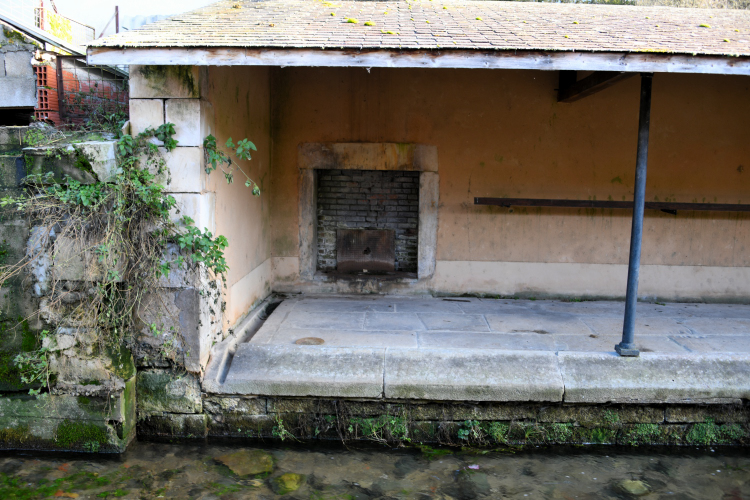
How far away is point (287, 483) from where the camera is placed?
10.8ft

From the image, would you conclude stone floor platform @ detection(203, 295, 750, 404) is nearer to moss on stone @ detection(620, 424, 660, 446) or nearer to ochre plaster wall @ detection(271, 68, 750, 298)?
moss on stone @ detection(620, 424, 660, 446)

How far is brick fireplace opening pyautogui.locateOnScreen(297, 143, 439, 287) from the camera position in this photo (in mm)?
5758

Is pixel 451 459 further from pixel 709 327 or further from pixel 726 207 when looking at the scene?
pixel 726 207

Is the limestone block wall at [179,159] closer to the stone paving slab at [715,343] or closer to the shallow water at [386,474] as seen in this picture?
the shallow water at [386,474]

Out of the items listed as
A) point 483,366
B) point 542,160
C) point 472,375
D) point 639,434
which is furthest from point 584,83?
Result: point 639,434

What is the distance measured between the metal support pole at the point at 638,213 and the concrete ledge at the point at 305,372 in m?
1.87

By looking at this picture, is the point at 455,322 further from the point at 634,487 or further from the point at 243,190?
the point at 243,190

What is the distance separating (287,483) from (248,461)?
40 cm

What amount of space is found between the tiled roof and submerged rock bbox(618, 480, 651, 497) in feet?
9.18

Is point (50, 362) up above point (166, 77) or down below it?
below

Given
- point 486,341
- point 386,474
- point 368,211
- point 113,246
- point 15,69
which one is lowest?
point 386,474

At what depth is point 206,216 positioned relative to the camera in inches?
151

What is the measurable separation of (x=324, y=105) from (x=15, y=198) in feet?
10.2

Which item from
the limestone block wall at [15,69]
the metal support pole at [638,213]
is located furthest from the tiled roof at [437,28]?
the limestone block wall at [15,69]
